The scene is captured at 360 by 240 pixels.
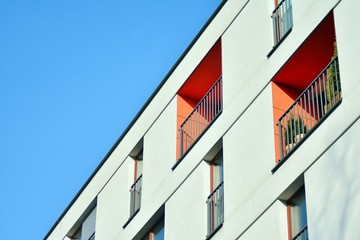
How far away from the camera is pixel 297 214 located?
1964cm

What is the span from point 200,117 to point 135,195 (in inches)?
120

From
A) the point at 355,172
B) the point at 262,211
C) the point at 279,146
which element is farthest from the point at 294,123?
the point at 355,172

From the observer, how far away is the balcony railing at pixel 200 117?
82.7ft

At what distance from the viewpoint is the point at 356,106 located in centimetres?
1834

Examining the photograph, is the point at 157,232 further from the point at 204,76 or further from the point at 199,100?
the point at 204,76

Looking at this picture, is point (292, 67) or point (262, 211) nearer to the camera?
point (262, 211)

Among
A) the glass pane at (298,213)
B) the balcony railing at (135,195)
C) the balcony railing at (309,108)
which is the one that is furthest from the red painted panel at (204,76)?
the glass pane at (298,213)

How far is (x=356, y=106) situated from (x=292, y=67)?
3.30 m

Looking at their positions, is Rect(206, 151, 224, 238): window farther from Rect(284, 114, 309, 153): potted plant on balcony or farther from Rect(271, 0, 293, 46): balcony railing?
Rect(271, 0, 293, 46): balcony railing

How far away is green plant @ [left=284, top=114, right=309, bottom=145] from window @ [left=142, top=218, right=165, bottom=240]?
17.7ft

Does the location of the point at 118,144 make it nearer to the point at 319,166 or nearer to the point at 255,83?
the point at 255,83

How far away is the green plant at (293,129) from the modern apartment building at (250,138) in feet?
0.12

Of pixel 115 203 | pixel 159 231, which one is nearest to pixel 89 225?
pixel 115 203

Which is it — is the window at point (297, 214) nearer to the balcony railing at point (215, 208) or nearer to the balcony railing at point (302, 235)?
the balcony railing at point (302, 235)
